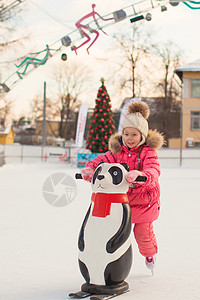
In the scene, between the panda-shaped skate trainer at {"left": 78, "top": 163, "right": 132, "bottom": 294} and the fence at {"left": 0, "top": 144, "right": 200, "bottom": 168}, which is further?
the fence at {"left": 0, "top": 144, "right": 200, "bottom": 168}

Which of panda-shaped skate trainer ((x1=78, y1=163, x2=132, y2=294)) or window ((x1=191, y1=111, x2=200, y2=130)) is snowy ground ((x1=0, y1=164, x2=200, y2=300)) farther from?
window ((x1=191, y1=111, x2=200, y2=130))

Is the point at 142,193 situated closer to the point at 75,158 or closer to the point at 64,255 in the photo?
the point at 64,255

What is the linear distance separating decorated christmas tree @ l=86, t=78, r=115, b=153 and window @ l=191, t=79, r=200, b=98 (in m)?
15.5

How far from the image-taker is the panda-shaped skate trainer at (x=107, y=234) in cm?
326

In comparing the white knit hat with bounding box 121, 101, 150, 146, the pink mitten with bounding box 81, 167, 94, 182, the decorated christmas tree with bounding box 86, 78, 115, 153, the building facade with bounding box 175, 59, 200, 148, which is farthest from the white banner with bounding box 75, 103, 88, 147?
the pink mitten with bounding box 81, 167, 94, 182

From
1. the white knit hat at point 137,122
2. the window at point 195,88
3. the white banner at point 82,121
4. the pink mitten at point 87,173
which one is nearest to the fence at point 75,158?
the white banner at point 82,121

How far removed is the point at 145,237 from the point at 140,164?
56 cm

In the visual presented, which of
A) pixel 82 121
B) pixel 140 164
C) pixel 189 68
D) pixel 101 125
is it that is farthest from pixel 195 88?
pixel 140 164

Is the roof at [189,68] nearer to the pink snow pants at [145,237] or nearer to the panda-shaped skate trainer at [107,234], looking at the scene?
the pink snow pants at [145,237]

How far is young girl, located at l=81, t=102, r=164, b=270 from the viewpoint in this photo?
363 centimetres

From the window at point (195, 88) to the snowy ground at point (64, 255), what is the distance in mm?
27326

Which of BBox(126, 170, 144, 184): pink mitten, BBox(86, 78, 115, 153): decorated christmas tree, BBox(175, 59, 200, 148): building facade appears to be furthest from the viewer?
BBox(175, 59, 200, 148): building facade

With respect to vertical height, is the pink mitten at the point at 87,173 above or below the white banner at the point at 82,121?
below

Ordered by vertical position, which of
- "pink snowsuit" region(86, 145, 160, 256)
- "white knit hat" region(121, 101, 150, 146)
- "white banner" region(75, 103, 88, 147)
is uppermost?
"white banner" region(75, 103, 88, 147)
